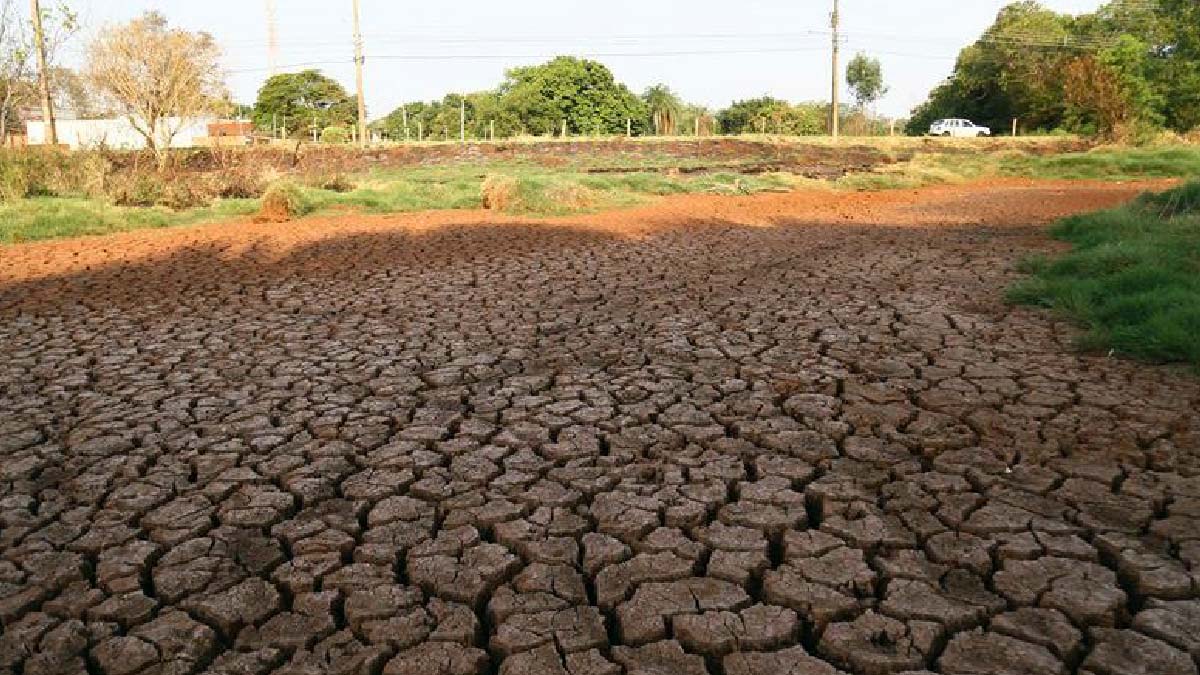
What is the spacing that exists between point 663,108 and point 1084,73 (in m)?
25.2

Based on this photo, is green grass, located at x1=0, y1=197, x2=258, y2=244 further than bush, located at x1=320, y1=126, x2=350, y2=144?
No

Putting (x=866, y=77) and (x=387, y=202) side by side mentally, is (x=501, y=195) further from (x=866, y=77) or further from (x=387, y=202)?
(x=866, y=77)

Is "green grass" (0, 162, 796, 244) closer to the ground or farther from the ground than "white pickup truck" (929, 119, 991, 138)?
closer to the ground

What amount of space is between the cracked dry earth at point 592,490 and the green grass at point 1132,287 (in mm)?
251

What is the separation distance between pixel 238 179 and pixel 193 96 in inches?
289

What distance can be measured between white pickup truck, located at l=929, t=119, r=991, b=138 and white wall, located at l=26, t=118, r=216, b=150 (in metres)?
32.6

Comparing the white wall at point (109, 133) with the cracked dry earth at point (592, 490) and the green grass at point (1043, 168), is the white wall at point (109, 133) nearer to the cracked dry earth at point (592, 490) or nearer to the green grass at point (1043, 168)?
the cracked dry earth at point (592, 490)

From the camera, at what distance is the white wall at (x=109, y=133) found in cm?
1883

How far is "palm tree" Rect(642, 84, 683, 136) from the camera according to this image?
48.1 m

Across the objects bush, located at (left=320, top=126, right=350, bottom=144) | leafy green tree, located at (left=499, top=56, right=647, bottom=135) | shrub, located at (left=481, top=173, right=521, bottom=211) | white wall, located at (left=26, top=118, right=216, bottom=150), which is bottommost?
shrub, located at (left=481, top=173, right=521, bottom=211)

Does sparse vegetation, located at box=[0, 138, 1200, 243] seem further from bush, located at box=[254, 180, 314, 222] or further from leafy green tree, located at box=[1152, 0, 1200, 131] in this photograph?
leafy green tree, located at box=[1152, 0, 1200, 131]

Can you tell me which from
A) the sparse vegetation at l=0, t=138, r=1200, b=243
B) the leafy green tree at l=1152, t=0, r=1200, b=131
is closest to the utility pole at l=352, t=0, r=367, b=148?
the sparse vegetation at l=0, t=138, r=1200, b=243

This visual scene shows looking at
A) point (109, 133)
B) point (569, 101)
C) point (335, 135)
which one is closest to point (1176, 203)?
point (109, 133)

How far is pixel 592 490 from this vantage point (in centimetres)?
324
